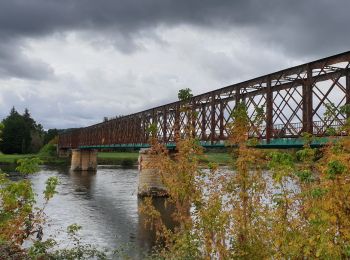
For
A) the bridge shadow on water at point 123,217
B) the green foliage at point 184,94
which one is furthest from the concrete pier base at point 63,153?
the green foliage at point 184,94

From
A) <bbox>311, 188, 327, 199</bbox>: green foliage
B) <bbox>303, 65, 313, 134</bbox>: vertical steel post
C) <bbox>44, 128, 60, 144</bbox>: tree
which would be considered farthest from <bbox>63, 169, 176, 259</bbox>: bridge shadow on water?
<bbox>44, 128, 60, 144</bbox>: tree

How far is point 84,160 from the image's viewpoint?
364ft

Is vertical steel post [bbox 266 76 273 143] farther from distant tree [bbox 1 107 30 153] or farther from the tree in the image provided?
the tree

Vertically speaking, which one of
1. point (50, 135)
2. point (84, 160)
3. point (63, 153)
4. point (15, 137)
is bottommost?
point (84, 160)

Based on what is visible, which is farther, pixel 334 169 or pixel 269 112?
pixel 269 112

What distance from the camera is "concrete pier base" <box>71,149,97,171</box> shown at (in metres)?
108

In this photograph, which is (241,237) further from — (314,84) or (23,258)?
(314,84)

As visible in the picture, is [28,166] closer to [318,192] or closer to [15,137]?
[318,192]

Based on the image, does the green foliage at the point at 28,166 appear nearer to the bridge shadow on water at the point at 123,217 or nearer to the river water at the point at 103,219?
the river water at the point at 103,219

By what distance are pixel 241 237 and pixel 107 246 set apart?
1647cm

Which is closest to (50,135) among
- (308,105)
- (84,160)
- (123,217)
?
(84,160)

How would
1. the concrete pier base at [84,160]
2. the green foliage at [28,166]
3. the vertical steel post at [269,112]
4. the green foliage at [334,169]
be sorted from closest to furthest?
the green foliage at [334,169] → the green foliage at [28,166] → the vertical steel post at [269,112] → the concrete pier base at [84,160]

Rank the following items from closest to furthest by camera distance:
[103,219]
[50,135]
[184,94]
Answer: [184,94] → [103,219] → [50,135]

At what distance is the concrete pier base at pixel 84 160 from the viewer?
107650 mm
